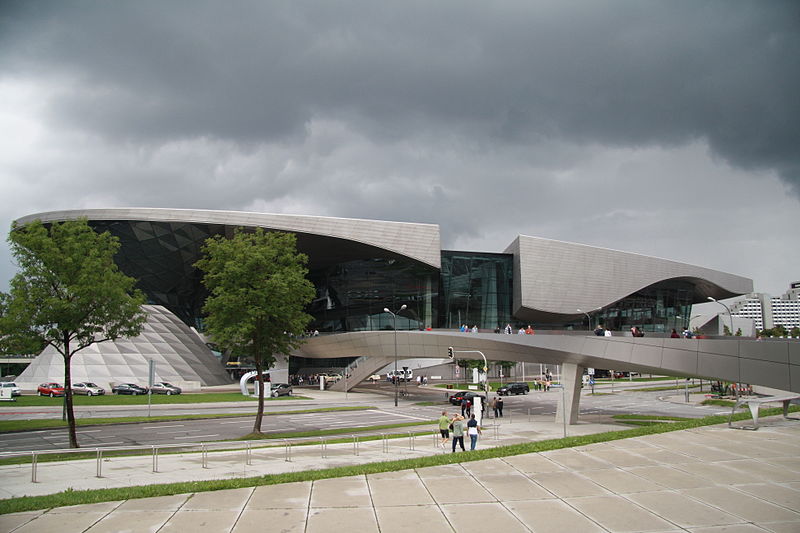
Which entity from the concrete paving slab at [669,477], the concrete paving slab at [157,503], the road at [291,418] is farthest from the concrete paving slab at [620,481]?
the road at [291,418]

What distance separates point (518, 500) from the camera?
9.93 metres

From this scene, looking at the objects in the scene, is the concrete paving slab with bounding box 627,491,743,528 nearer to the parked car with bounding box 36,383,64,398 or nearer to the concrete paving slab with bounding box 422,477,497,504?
the concrete paving slab with bounding box 422,477,497,504

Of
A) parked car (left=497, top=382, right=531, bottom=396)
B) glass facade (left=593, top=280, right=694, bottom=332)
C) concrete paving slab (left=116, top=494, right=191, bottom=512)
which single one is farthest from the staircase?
concrete paving slab (left=116, top=494, right=191, bottom=512)

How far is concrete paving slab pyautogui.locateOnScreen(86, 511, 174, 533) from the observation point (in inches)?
332

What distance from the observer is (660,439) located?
15453 millimetres

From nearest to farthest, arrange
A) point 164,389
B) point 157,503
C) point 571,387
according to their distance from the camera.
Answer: point 157,503 < point 571,387 < point 164,389

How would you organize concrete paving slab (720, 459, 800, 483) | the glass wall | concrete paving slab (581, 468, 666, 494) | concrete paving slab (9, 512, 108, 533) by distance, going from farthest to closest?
the glass wall → concrete paving slab (720, 459, 800, 483) → concrete paving slab (581, 468, 666, 494) → concrete paving slab (9, 512, 108, 533)

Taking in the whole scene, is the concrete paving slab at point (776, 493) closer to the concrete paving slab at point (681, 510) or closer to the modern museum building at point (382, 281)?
the concrete paving slab at point (681, 510)

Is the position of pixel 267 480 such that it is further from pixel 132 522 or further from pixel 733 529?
pixel 733 529

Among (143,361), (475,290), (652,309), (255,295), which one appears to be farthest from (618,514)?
(652,309)

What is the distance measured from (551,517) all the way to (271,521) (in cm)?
441

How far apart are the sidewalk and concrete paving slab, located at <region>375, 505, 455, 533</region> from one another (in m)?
0.02

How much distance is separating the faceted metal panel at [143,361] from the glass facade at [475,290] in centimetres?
2736

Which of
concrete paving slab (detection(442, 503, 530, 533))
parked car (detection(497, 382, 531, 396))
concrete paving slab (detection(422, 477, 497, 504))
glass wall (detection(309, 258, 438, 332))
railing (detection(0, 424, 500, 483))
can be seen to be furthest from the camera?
glass wall (detection(309, 258, 438, 332))
